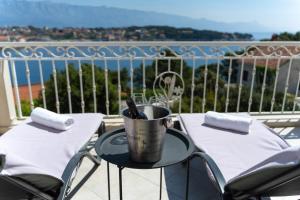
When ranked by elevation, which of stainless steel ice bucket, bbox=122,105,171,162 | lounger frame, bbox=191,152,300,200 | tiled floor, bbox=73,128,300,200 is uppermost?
stainless steel ice bucket, bbox=122,105,171,162

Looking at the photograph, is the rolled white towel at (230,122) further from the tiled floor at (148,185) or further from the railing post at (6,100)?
the railing post at (6,100)

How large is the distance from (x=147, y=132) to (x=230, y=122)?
1.53 metres

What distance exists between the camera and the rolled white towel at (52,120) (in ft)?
8.18

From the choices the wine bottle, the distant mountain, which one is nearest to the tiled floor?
the wine bottle

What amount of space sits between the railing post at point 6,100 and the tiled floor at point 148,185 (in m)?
1.34

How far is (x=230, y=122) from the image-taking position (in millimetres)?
2580

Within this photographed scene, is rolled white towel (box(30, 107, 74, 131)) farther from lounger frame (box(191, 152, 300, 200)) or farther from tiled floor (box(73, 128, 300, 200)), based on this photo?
lounger frame (box(191, 152, 300, 200))

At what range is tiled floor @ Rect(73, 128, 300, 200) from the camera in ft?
7.32

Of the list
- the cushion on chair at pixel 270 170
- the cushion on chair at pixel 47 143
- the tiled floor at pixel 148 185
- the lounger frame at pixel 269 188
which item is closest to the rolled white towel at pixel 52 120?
the cushion on chair at pixel 47 143

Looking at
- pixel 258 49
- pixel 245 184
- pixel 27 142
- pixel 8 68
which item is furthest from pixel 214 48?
pixel 8 68

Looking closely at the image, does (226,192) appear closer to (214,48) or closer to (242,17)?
(214,48)

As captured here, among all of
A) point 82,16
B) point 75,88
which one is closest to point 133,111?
point 75,88

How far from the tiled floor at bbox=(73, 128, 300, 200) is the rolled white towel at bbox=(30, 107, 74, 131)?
1.63 ft

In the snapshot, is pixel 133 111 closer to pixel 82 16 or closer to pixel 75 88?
pixel 75 88
